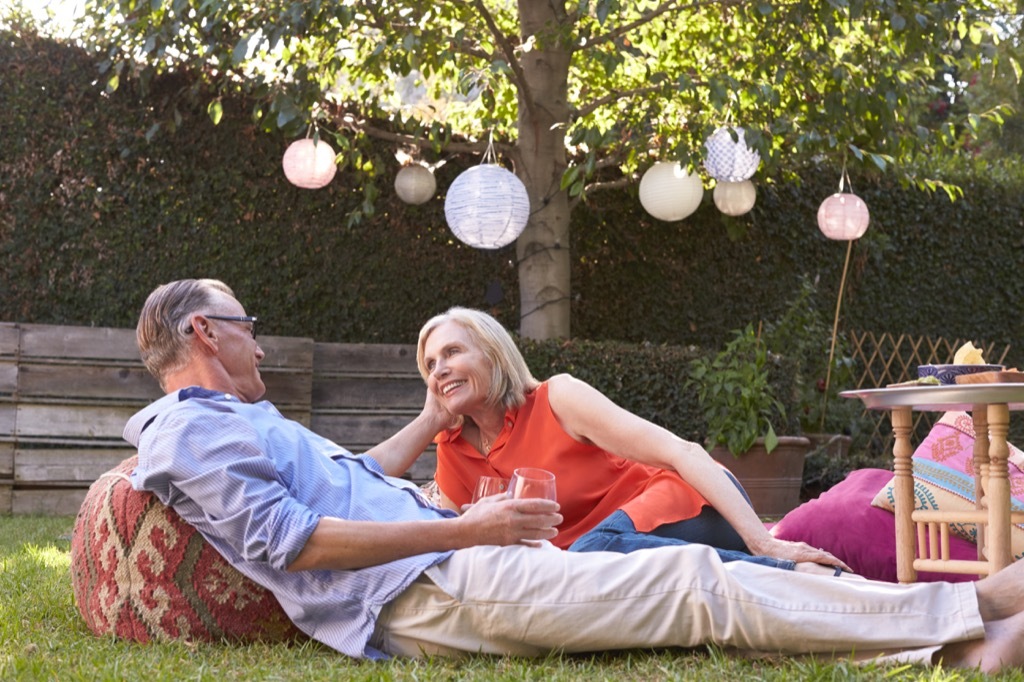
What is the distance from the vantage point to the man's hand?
2.49 meters

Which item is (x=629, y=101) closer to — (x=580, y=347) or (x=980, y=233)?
(x=580, y=347)

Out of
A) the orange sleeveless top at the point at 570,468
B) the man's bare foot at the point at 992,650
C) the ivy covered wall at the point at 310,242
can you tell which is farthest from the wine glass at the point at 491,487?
the ivy covered wall at the point at 310,242

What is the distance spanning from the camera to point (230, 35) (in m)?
7.19

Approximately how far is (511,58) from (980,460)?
4625mm

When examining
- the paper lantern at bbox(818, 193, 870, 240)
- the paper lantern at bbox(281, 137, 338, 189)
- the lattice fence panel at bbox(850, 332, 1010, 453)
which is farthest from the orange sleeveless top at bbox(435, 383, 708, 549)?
the lattice fence panel at bbox(850, 332, 1010, 453)

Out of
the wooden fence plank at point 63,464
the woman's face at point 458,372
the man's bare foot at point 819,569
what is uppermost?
the woman's face at point 458,372

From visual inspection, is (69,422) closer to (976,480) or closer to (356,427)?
(356,427)

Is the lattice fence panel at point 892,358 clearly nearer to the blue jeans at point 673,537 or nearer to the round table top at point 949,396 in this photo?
the round table top at point 949,396

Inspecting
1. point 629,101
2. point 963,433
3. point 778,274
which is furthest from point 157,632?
point 778,274

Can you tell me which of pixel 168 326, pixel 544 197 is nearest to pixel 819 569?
pixel 168 326

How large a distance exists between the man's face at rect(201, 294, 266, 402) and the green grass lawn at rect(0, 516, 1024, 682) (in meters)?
0.67

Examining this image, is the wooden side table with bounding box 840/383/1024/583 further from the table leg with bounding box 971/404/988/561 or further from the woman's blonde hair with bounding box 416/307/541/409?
the woman's blonde hair with bounding box 416/307/541/409

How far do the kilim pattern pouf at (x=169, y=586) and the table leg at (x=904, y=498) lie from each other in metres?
1.75

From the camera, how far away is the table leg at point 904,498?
3.25 meters
